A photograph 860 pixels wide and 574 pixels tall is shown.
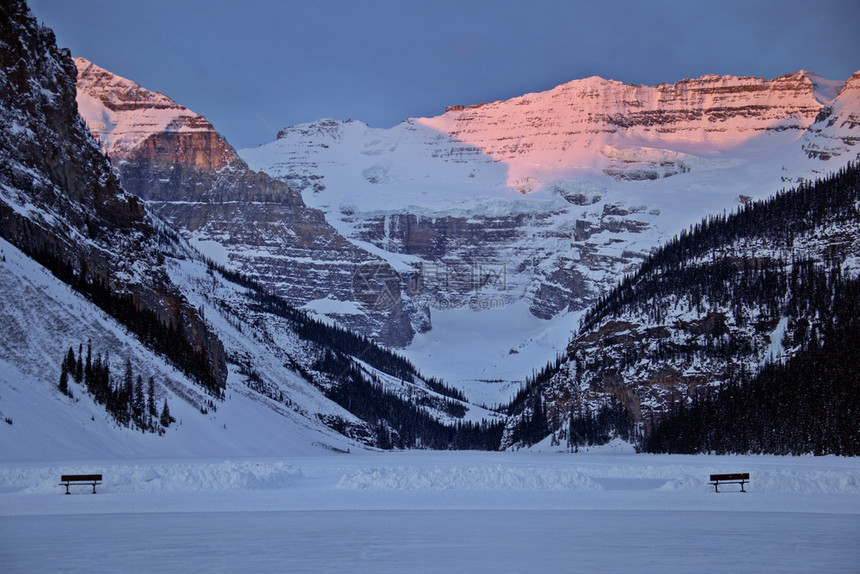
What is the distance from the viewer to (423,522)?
32.4 m

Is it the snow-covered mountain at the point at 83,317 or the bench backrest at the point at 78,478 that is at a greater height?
the snow-covered mountain at the point at 83,317

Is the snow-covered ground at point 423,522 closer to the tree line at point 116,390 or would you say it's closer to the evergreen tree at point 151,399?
the tree line at point 116,390

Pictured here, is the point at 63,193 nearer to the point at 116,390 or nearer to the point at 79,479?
the point at 116,390

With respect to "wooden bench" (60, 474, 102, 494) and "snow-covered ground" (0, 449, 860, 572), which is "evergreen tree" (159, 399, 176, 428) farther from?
"wooden bench" (60, 474, 102, 494)

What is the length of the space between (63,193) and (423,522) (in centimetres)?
10270

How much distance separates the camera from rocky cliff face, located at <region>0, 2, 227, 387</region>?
10856 centimetres

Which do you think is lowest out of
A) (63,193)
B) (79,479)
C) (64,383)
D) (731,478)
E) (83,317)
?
(79,479)

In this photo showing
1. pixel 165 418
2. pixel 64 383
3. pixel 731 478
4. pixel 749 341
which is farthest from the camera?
pixel 749 341

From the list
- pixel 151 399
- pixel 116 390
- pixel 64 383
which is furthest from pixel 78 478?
pixel 151 399

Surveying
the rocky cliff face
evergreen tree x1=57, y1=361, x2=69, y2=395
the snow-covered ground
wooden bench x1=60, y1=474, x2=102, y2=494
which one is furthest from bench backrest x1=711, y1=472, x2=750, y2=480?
the rocky cliff face

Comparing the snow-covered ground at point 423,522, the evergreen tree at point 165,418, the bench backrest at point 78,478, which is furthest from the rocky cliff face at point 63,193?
the bench backrest at point 78,478

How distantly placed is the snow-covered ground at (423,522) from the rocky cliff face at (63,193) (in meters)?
65.2

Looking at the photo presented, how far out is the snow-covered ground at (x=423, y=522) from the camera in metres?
23.6

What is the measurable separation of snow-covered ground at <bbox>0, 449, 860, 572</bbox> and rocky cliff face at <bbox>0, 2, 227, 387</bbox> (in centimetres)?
6521
